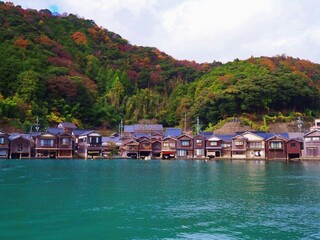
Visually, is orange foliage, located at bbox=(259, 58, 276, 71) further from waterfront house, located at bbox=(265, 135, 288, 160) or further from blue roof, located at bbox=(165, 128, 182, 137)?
blue roof, located at bbox=(165, 128, 182, 137)

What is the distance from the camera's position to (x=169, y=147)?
208ft

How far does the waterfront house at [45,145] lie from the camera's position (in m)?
59.3

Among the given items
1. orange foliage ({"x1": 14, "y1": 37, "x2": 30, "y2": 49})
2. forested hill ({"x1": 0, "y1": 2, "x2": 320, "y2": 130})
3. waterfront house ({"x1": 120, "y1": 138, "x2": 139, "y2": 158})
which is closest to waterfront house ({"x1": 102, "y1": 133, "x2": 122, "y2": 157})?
waterfront house ({"x1": 120, "y1": 138, "x2": 139, "y2": 158})

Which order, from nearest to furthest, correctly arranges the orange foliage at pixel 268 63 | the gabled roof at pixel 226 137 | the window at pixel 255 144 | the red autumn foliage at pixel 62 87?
1. the window at pixel 255 144
2. the gabled roof at pixel 226 137
3. the red autumn foliage at pixel 62 87
4. the orange foliage at pixel 268 63

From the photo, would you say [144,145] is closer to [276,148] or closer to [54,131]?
[54,131]

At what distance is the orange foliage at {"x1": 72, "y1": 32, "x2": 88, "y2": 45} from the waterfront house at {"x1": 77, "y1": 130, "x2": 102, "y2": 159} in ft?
160

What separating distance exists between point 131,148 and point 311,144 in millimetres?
29700

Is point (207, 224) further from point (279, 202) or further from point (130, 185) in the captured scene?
point (130, 185)

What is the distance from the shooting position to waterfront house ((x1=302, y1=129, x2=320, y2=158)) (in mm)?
53562

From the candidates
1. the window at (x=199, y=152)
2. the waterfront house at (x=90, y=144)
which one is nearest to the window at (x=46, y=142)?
the waterfront house at (x=90, y=144)

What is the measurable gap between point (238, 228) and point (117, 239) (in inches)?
181

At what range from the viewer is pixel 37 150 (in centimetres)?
5988

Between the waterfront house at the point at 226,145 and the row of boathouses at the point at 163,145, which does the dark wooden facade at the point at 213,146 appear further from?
the waterfront house at the point at 226,145

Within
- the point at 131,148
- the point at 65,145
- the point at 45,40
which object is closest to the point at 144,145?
the point at 131,148
